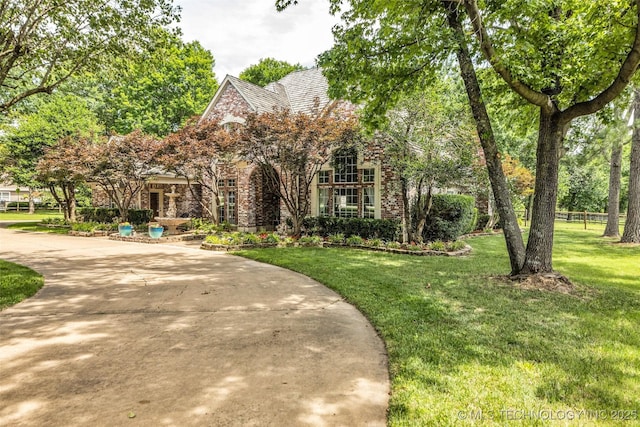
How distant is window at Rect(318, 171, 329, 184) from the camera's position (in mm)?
14693

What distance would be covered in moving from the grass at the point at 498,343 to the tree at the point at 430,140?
373cm

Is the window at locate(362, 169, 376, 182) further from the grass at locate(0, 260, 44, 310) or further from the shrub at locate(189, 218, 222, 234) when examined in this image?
the grass at locate(0, 260, 44, 310)

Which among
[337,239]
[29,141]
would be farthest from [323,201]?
[29,141]

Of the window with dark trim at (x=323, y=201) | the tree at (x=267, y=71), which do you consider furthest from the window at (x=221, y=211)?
the tree at (x=267, y=71)

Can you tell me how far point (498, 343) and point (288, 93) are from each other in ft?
58.9

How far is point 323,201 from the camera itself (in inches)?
583

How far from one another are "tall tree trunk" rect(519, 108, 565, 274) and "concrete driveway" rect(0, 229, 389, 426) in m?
4.35

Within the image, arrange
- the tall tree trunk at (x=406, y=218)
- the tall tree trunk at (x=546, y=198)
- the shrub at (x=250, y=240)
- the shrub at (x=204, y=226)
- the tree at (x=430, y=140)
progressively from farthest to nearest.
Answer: the shrub at (x=204, y=226), the tall tree trunk at (x=406, y=218), the shrub at (x=250, y=240), the tree at (x=430, y=140), the tall tree trunk at (x=546, y=198)

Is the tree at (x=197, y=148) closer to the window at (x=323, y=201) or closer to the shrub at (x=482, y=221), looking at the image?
the window at (x=323, y=201)

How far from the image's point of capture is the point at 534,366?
341 centimetres

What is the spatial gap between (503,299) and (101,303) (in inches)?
266

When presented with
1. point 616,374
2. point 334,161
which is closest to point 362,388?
point 616,374

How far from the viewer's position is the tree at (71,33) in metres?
7.93

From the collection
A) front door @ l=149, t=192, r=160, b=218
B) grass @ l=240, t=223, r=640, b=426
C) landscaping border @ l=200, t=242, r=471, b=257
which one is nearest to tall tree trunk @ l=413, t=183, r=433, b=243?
landscaping border @ l=200, t=242, r=471, b=257
